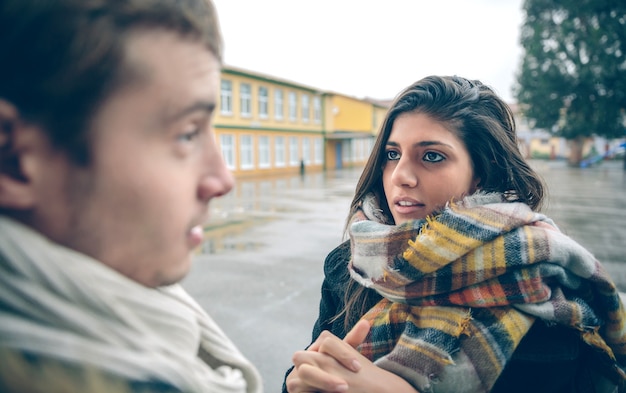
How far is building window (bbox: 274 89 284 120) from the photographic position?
25.8 meters

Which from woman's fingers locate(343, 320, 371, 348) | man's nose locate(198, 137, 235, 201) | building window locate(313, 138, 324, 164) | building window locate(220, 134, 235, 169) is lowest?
building window locate(313, 138, 324, 164)

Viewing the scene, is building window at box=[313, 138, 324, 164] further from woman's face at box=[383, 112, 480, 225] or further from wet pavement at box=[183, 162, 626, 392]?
woman's face at box=[383, 112, 480, 225]

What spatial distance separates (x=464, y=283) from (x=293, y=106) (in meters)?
27.0

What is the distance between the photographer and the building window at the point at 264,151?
82.8ft

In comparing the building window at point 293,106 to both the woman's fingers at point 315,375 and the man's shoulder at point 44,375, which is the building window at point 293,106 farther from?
the man's shoulder at point 44,375

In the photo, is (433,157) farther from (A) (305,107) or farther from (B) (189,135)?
(A) (305,107)

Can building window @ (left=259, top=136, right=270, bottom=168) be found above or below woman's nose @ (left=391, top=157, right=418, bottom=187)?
below

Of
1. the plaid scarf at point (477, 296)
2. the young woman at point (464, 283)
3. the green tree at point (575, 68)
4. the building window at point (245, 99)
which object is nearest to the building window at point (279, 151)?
the building window at point (245, 99)

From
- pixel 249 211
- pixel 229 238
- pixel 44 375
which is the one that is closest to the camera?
pixel 44 375

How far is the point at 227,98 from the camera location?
22.0m

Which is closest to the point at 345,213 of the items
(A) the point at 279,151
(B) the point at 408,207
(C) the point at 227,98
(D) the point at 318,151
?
(B) the point at 408,207

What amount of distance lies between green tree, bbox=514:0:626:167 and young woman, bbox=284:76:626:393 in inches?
1103

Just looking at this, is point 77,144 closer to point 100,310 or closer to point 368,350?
point 100,310

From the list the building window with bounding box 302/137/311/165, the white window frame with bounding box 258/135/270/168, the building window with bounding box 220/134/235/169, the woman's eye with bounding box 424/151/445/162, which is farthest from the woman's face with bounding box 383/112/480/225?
the building window with bounding box 302/137/311/165
